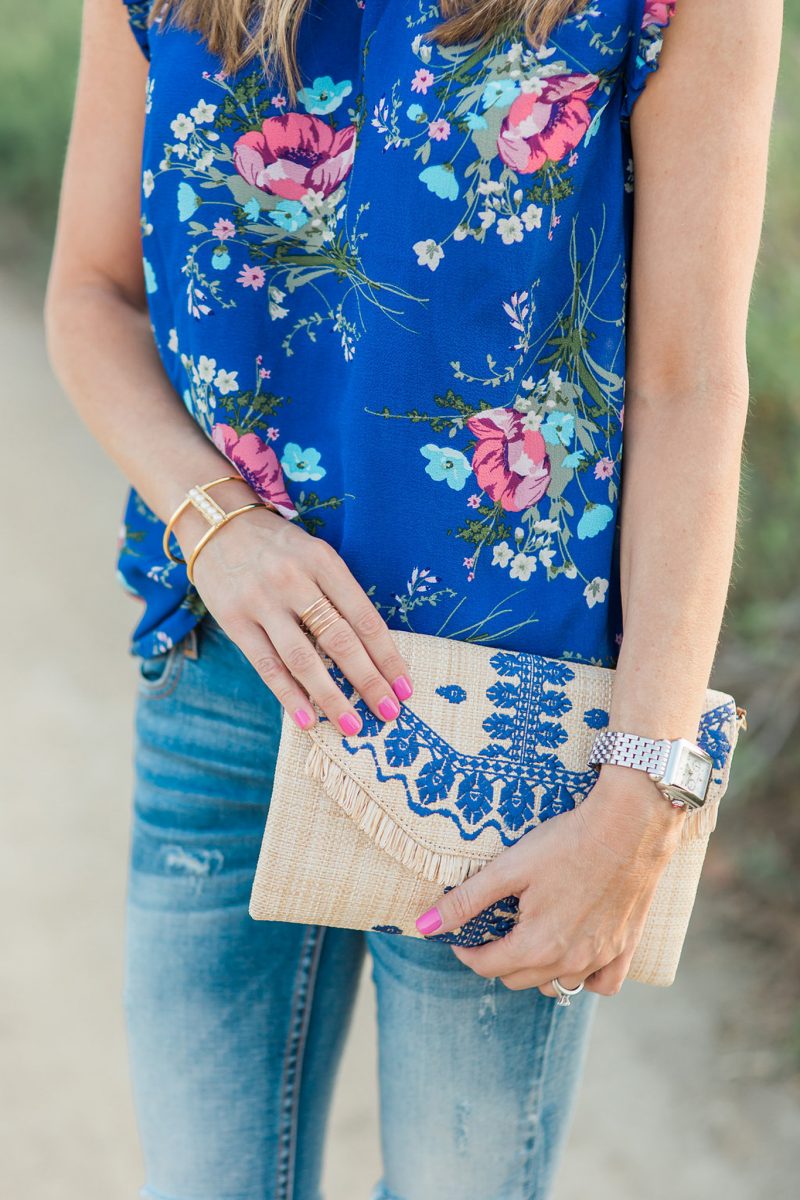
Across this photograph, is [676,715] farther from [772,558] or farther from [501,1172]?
[772,558]

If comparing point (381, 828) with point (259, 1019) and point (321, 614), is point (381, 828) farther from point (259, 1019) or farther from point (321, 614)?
point (259, 1019)

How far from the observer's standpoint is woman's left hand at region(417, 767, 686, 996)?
101 centimetres

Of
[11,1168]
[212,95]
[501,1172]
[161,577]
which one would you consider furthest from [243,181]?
[11,1168]

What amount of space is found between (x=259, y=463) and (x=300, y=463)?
0.04 metres

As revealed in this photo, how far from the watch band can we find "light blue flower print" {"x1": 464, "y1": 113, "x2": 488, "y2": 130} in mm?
558

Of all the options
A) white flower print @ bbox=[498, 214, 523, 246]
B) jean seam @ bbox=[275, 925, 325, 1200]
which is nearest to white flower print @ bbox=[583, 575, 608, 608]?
white flower print @ bbox=[498, 214, 523, 246]

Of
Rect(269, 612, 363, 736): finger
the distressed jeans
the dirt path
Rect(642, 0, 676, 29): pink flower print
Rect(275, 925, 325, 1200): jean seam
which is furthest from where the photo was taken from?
the dirt path

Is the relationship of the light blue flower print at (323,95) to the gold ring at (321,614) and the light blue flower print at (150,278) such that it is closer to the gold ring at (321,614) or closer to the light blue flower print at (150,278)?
the light blue flower print at (150,278)

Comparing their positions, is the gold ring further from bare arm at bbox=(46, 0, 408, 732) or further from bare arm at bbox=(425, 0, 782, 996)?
bare arm at bbox=(425, 0, 782, 996)

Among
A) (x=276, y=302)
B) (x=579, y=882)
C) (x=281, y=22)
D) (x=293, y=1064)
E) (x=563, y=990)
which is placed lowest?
(x=293, y=1064)

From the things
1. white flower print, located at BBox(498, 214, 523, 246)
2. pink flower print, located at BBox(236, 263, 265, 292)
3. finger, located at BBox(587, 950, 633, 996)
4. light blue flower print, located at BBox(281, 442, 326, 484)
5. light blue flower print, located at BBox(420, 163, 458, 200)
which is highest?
light blue flower print, located at BBox(420, 163, 458, 200)

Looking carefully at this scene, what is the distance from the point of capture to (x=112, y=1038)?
7.93 ft

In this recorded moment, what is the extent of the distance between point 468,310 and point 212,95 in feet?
1.15

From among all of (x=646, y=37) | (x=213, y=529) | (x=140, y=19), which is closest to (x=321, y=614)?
(x=213, y=529)
